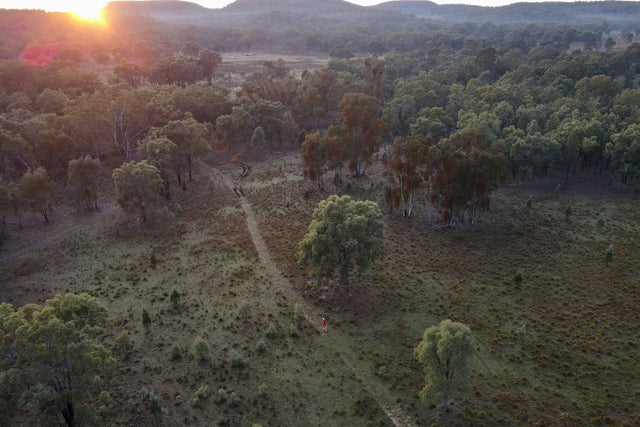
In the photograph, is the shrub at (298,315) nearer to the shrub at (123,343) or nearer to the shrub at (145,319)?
the shrub at (145,319)

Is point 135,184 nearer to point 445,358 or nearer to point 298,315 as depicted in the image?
point 298,315

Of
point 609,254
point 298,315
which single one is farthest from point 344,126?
point 609,254

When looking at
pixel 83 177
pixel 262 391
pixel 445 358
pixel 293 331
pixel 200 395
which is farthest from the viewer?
pixel 83 177

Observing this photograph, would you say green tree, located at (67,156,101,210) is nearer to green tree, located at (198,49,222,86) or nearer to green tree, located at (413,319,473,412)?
green tree, located at (413,319,473,412)

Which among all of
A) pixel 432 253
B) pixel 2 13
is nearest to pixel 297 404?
pixel 432 253

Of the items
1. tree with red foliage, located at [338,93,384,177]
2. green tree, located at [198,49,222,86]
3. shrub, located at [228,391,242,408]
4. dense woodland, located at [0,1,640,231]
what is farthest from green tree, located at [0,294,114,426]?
green tree, located at [198,49,222,86]

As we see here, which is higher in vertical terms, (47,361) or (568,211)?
(47,361)
